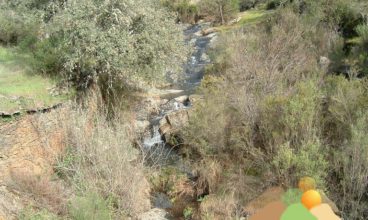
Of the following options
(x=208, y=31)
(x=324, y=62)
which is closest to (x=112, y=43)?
(x=324, y=62)

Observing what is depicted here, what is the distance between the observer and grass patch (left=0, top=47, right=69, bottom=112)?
10.5 metres

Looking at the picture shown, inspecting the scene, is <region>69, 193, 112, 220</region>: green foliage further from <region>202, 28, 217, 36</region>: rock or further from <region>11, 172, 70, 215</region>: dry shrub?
<region>202, 28, 217, 36</region>: rock

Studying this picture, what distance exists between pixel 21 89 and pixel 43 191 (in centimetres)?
332

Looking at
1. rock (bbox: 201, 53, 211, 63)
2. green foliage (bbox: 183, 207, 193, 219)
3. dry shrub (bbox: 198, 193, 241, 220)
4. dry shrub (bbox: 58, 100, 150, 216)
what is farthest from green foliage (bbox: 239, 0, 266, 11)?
dry shrub (bbox: 198, 193, 241, 220)

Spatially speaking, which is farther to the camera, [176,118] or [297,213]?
[176,118]

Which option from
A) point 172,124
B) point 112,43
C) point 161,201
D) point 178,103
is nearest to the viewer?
point 161,201

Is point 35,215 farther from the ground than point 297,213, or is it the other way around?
point 297,213

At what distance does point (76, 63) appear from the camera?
11.8 metres

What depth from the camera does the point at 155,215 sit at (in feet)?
32.9

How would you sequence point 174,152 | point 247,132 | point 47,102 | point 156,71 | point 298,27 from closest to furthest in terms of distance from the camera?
1. point 247,132
2. point 47,102
3. point 156,71
4. point 174,152
5. point 298,27

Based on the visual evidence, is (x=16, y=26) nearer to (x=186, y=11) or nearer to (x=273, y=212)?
(x=273, y=212)

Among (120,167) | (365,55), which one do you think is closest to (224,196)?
(120,167)

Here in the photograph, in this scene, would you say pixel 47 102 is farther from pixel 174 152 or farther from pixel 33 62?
pixel 174 152

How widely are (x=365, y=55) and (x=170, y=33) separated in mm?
5906
